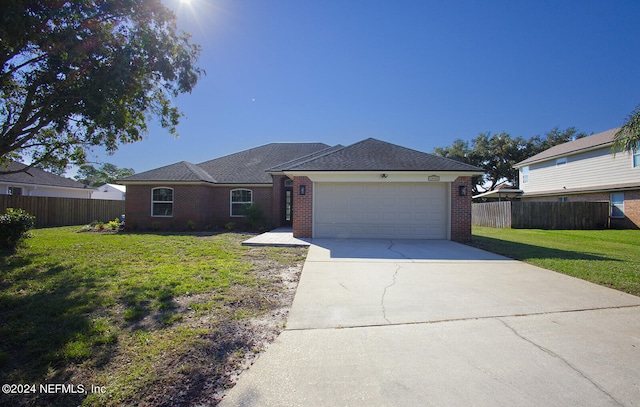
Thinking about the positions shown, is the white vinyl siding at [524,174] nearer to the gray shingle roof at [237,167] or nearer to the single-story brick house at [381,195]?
the gray shingle roof at [237,167]

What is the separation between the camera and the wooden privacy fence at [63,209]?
1578cm

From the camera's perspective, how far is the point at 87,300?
4277mm

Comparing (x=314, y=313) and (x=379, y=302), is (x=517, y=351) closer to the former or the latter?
(x=379, y=302)

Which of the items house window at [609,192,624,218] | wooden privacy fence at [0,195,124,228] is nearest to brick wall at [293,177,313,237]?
wooden privacy fence at [0,195,124,228]

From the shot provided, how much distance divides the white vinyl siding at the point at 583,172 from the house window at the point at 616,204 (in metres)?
0.82

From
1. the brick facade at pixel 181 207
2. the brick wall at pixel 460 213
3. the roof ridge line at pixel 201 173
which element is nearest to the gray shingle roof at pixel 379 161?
the brick wall at pixel 460 213

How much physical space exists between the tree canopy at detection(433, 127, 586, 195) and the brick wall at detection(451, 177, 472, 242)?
28.0 m

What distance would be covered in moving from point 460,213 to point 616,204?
48.8ft

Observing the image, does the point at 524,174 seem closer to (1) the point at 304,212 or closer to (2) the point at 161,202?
(1) the point at 304,212

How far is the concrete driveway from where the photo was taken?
2.28 m

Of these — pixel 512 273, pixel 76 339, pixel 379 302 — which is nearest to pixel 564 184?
pixel 512 273

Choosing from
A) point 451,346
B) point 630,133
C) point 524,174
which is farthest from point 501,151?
point 451,346

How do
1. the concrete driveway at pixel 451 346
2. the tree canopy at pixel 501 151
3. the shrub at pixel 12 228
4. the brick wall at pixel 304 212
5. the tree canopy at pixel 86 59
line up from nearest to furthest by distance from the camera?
the concrete driveway at pixel 451 346 < the tree canopy at pixel 86 59 < the shrub at pixel 12 228 < the brick wall at pixel 304 212 < the tree canopy at pixel 501 151

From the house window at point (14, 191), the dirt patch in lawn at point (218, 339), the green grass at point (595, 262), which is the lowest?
the dirt patch in lawn at point (218, 339)
